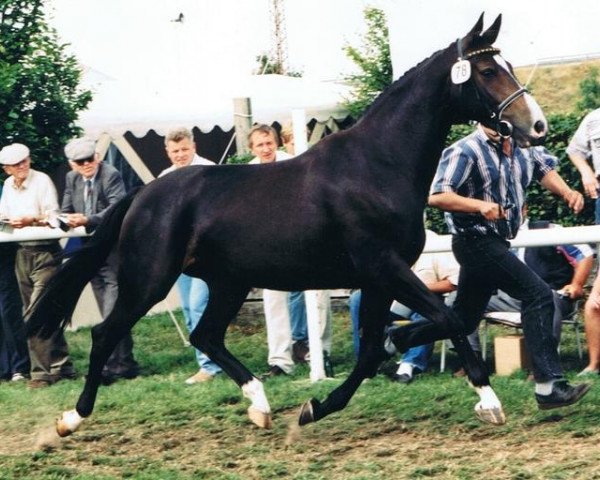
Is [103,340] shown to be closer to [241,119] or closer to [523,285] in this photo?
[523,285]

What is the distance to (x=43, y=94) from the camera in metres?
11.5

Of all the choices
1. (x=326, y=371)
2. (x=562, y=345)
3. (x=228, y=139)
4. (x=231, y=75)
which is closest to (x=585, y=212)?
(x=562, y=345)

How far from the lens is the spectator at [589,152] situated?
8750 mm

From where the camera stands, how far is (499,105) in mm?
6500

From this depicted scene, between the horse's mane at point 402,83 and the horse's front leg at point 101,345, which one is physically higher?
the horse's mane at point 402,83

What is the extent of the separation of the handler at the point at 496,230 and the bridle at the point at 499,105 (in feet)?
0.68

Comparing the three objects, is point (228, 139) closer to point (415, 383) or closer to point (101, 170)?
point (101, 170)

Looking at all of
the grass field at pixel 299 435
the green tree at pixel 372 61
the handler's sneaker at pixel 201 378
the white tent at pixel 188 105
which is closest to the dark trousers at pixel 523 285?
the grass field at pixel 299 435

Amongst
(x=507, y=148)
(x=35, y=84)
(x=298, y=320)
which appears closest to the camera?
(x=507, y=148)

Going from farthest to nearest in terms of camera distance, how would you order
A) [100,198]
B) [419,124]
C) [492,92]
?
[100,198]
[419,124]
[492,92]

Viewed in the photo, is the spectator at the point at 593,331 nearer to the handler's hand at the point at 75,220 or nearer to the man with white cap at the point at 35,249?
the handler's hand at the point at 75,220

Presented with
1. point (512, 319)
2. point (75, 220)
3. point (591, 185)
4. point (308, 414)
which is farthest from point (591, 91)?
point (308, 414)

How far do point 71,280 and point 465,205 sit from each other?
256 centimetres

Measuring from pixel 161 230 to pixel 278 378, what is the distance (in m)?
2.09
